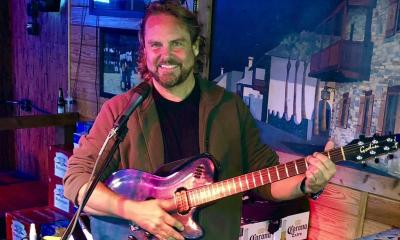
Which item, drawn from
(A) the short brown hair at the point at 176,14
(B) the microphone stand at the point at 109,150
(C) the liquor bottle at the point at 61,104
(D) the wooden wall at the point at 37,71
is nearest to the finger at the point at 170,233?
(B) the microphone stand at the point at 109,150

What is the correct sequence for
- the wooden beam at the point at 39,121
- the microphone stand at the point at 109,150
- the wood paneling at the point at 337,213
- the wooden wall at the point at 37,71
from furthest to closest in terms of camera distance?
1. the wooden wall at the point at 37,71
2. the wooden beam at the point at 39,121
3. the wood paneling at the point at 337,213
4. the microphone stand at the point at 109,150

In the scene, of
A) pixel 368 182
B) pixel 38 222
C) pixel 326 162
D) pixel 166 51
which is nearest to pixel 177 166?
pixel 166 51

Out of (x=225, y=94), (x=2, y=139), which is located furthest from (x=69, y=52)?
(x=225, y=94)

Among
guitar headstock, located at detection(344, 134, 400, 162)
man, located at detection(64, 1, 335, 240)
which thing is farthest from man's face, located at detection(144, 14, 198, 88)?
guitar headstock, located at detection(344, 134, 400, 162)

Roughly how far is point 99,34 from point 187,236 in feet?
7.75

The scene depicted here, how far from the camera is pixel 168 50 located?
1837 millimetres

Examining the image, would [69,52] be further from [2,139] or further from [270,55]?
[270,55]

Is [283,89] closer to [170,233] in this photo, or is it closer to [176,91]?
[176,91]

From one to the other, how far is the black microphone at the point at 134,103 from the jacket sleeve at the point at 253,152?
1.53ft

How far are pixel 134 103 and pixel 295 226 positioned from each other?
4.24 feet

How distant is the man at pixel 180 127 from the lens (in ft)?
6.02

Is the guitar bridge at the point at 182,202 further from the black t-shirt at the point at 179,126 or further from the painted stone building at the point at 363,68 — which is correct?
the painted stone building at the point at 363,68

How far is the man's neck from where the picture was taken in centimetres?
193

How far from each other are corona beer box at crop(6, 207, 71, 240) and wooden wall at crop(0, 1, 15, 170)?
177 centimetres
